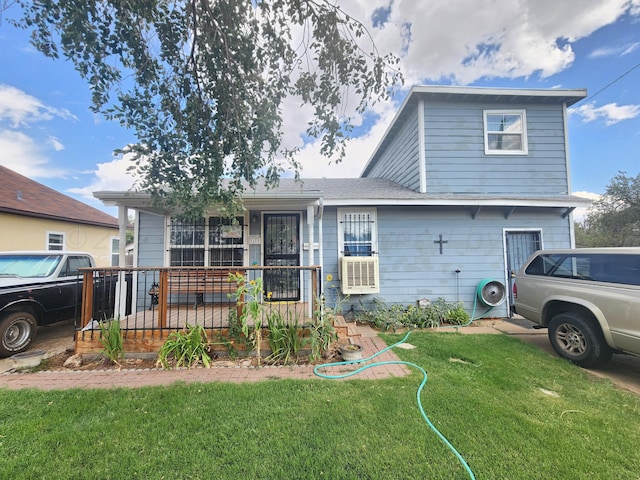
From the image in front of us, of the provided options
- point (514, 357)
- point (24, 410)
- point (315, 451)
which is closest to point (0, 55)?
point (24, 410)

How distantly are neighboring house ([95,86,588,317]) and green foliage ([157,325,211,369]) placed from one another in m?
2.42

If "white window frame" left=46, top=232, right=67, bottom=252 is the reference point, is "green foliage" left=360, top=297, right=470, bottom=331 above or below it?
below

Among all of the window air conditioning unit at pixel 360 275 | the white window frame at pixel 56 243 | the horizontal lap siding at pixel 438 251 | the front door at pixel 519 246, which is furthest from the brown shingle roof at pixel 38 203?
the front door at pixel 519 246

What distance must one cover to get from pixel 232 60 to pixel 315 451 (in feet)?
12.5

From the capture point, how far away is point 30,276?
4.67 metres

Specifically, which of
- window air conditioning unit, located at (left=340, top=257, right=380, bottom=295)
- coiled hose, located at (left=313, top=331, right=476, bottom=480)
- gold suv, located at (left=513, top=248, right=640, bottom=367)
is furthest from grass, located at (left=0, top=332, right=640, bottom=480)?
window air conditioning unit, located at (left=340, top=257, right=380, bottom=295)

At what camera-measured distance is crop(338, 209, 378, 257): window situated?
6.23m

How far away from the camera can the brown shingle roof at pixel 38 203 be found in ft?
29.2

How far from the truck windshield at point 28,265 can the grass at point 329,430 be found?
9.57ft

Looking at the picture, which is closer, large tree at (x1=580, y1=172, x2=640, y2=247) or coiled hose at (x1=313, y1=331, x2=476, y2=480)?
coiled hose at (x1=313, y1=331, x2=476, y2=480)

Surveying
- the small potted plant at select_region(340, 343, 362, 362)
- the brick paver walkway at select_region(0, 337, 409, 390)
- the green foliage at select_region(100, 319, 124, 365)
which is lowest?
the brick paver walkway at select_region(0, 337, 409, 390)

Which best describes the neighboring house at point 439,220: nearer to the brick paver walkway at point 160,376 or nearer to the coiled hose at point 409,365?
the coiled hose at point 409,365

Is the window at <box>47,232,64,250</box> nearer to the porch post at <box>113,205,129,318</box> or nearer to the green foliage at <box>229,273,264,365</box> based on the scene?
the porch post at <box>113,205,129,318</box>

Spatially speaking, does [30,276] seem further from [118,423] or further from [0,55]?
[118,423]
